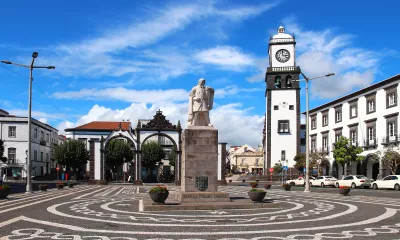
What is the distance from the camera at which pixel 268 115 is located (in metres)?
69.7

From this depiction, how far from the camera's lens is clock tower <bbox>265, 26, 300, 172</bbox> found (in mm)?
69312

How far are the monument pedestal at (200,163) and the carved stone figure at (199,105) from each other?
59 centimetres

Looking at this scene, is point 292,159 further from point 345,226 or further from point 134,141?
point 345,226

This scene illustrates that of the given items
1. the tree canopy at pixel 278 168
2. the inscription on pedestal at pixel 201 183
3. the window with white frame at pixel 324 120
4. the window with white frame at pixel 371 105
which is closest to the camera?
the inscription on pedestal at pixel 201 183

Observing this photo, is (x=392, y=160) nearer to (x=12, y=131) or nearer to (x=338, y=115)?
(x=338, y=115)

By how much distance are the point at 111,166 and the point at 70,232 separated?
194 feet

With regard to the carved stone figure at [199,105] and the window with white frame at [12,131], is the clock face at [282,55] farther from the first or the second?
the carved stone figure at [199,105]

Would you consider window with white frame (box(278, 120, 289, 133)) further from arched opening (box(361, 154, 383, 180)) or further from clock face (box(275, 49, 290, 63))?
arched opening (box(361, 154, 383, 180))

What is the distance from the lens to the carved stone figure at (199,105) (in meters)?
20.2

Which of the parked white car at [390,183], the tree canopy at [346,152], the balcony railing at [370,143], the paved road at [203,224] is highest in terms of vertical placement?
the balcony railing at [370,143]

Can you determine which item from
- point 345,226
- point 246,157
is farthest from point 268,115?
point 246,157

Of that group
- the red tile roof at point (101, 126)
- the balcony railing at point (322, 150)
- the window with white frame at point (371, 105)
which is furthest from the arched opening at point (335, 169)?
the red tile roof at point (101, 126)

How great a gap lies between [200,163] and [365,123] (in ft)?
127

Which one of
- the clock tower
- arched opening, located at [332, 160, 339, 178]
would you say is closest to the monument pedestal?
arched opening, located at [332, 160, 339, 178]
